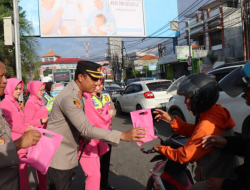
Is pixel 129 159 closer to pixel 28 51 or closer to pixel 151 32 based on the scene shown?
pixel 28 51

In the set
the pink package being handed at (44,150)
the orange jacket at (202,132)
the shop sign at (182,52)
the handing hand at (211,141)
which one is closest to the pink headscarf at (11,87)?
the pink package being handed at (44,150)

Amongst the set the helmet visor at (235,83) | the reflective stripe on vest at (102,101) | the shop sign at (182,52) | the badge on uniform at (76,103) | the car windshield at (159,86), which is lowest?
the reflective stripe on vest at (102,101)

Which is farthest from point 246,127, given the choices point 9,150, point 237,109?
point 9,150

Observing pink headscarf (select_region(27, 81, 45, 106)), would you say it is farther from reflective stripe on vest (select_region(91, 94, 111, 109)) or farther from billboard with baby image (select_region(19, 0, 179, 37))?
billboard with baby image (select_region(19, 0, 179, 37))

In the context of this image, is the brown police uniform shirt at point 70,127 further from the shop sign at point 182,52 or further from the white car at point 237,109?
the shop sign at point 182,52

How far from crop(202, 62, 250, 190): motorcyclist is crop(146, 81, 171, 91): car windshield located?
662 cm

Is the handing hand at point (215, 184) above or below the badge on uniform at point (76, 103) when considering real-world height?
below

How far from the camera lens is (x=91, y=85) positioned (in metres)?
2.26

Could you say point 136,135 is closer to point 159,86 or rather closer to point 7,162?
point 7,162

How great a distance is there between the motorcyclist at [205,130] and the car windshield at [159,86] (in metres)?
6.60

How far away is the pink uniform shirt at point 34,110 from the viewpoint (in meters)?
3.44

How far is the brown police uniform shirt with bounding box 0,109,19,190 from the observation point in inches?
56.9

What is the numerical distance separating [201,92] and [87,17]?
16209 mm

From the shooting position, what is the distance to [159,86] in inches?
337
